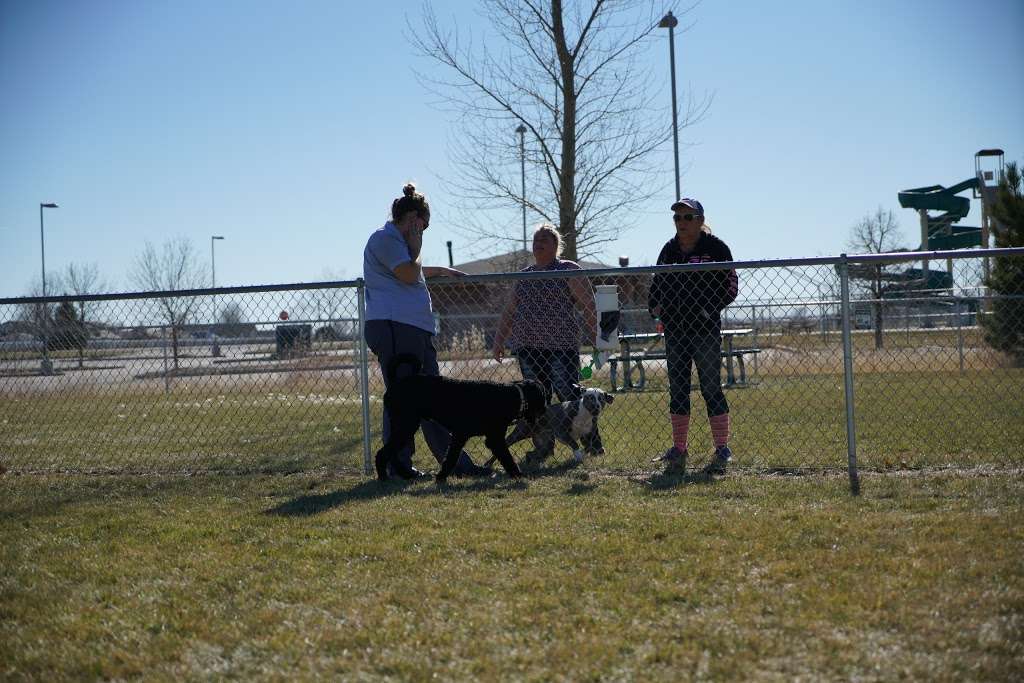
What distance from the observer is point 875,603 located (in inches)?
115

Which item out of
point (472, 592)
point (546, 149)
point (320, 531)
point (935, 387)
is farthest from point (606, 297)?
point (472, 592)

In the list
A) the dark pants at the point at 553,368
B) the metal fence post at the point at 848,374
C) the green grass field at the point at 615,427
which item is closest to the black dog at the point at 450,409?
the green grass field at the point at 615,427

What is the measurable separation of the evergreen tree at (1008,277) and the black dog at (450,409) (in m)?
11.0

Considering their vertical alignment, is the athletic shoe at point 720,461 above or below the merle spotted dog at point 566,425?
below

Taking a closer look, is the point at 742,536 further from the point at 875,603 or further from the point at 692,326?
the point at 692,326

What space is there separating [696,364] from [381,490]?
7.14ft

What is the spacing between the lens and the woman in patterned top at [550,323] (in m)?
6.47

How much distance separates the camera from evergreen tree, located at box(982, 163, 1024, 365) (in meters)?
14.1

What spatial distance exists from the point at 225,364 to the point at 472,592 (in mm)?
10064

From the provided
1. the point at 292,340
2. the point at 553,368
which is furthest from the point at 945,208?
the point at 553,368

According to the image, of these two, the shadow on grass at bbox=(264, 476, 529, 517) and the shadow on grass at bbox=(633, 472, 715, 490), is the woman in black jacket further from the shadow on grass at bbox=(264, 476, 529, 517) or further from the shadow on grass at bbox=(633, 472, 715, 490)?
the shadow on grass at bbox=(264, 476, 529, 517)

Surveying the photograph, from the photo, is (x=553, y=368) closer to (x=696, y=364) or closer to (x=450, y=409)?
(x=696, y=364)

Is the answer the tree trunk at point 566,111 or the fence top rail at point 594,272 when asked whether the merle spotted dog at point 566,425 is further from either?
the tree trunk at point 566,111

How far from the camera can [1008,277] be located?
47.6 ft
